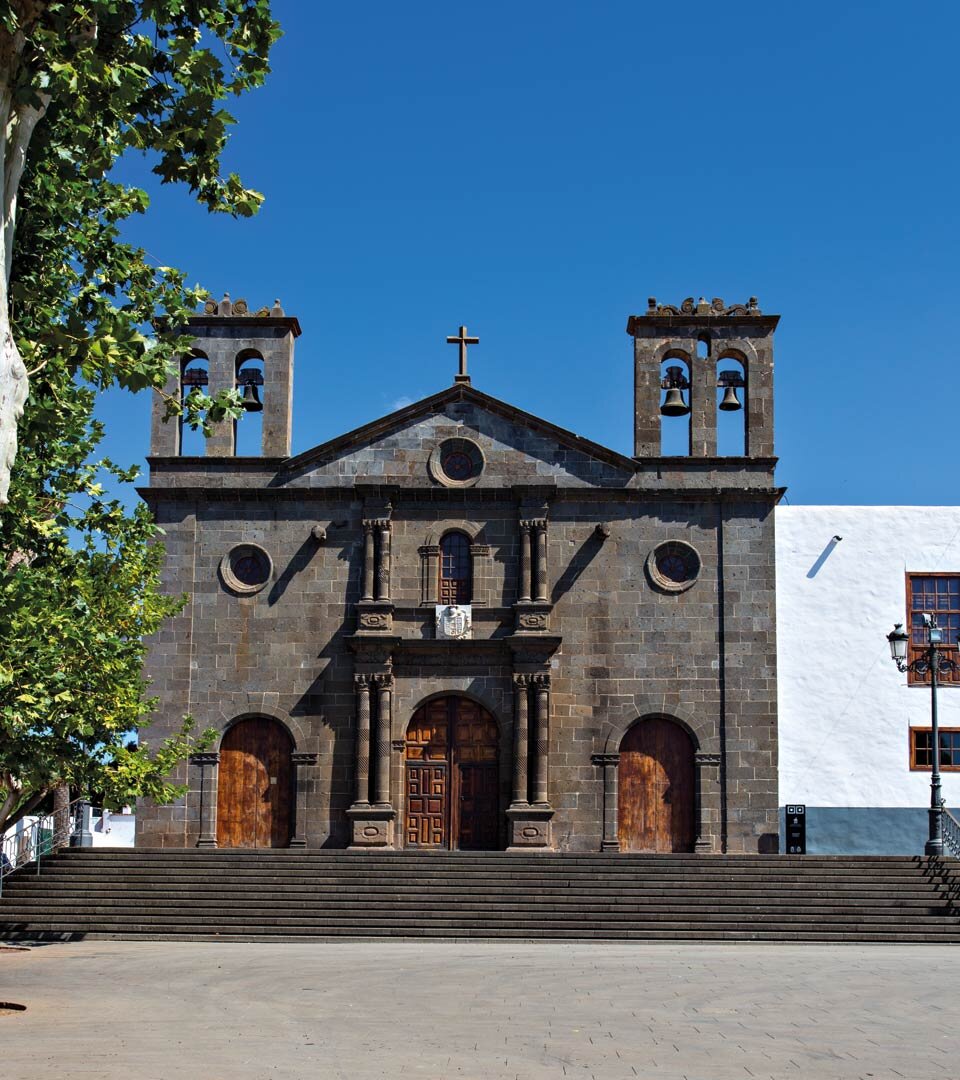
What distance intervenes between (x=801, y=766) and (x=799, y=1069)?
19603 mm

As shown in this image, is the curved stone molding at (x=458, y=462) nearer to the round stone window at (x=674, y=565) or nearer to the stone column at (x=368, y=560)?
the stone column at (x=368, y=560)

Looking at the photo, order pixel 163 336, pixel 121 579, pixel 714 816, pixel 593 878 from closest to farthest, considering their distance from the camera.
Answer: pixel 163 336, pixel 121 579, pixel 593 878, pixel 714 816

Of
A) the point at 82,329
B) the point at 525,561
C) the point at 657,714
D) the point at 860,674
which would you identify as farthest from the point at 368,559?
the point at 82,329

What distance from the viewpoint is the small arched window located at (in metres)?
31.9

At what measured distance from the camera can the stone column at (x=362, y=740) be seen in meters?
A: 30.7

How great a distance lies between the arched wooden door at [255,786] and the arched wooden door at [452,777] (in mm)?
2463

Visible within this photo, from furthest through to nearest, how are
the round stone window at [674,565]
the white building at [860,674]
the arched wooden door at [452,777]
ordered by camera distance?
the white building at [860,674] < the round stone window at [674,565] < the arched wooden door at [452,777]

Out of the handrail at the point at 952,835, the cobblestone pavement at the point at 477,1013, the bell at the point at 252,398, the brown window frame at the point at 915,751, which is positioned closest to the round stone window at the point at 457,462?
the bell at the point at 252,398

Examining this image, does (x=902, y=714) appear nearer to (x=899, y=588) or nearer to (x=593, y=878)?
(x=899, y=588)

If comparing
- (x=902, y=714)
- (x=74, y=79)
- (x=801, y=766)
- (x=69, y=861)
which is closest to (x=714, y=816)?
(x=801, y=766)

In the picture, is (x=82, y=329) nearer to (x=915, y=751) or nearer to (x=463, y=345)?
(x=463, y=345)

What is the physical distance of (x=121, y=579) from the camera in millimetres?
23031

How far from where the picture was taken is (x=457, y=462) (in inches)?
1272

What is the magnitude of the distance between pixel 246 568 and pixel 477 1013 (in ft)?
55.7
